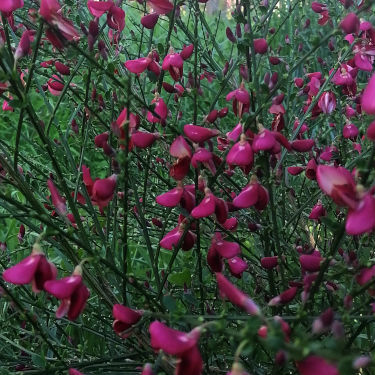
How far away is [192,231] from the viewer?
3.62ft

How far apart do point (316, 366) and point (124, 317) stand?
1.13 ft

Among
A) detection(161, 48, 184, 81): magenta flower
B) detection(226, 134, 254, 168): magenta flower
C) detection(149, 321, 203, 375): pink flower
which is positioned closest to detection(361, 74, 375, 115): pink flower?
detection(226, 134, 254, 168): magenta flower

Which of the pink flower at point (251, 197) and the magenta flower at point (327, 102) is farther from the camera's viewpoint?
the magenta flower at point (327, 102)

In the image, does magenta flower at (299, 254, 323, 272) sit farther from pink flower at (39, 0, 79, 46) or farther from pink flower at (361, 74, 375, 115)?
pink flower at (39, 0, 79, 46)

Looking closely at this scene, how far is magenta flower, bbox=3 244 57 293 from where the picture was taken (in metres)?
0.79

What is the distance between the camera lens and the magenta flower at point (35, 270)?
0.79 m

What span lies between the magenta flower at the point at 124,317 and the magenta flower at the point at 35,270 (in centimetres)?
10

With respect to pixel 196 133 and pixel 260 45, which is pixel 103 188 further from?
pixel 260 45

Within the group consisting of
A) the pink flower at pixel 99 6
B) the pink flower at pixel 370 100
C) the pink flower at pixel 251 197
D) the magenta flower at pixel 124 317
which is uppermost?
the pink flower at pixel 370 100

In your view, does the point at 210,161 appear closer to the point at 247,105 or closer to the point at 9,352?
the point at 247,105

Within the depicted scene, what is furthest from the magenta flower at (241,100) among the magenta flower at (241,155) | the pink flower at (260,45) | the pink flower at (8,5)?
the pink flower at (8,5)

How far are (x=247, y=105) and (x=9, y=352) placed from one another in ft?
2.78

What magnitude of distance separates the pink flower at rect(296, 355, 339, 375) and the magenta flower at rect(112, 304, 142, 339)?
0.33m

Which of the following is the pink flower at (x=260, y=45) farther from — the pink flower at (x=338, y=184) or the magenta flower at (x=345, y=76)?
the pink flower at (x=338, y=184)
